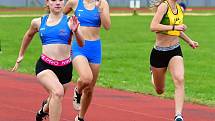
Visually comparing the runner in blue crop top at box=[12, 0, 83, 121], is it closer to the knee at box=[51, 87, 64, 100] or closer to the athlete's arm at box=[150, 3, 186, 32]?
the knee at box=[51, 87, 64, 100]

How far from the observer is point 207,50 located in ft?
83.5

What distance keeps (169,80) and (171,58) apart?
6.85 m

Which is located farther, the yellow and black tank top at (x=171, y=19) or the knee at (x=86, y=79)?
the yellow and black tank top at (x=171, y=19)

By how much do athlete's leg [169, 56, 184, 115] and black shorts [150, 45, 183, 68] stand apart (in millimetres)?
78

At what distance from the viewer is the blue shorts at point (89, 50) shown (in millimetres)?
9117

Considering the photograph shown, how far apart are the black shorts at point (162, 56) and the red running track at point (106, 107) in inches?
43.3

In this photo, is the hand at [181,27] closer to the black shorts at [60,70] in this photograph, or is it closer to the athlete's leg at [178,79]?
the athlete's leg at [178,79]

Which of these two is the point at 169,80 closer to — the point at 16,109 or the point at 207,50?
the point at 16,109

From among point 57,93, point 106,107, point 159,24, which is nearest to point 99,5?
point 159,24

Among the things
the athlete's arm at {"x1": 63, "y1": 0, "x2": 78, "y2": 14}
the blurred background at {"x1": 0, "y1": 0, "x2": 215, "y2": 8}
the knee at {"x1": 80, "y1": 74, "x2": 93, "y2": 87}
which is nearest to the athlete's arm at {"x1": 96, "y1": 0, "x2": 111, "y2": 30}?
the athlete's arm at {"x1": 63, "y1": 0, "x2": 78, "y2": 14}

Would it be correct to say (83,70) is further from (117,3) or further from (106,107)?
(117,3)

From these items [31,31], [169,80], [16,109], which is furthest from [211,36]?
[31,31]

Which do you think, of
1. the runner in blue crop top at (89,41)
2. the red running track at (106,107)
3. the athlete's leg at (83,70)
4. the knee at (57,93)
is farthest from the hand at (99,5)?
the red running track at (106,107)

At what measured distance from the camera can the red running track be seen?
1053 cm
